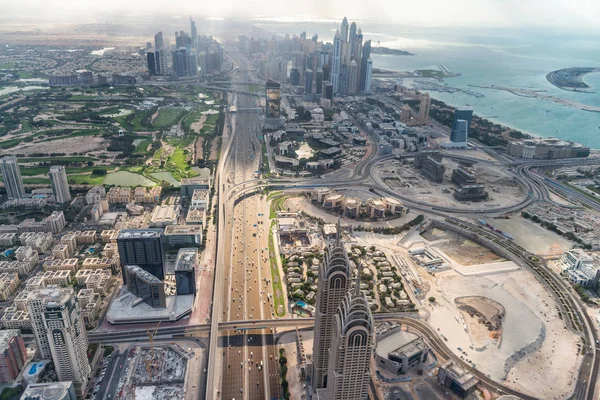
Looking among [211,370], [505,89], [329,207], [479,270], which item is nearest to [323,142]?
[329,207]

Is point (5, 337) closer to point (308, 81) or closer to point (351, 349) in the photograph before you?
point (351, 349)

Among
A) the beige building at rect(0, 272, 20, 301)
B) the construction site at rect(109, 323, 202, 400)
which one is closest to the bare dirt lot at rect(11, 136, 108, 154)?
the beige building at rect(0, 272, 20, 301)

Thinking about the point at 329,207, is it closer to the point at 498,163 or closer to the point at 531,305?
the point at 531,305

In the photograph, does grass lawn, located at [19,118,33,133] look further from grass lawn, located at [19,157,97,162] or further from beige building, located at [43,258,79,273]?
beige building, located at [43,258,79,273]

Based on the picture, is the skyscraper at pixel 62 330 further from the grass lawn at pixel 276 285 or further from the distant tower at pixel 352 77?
the distant tower at pixel 352 77

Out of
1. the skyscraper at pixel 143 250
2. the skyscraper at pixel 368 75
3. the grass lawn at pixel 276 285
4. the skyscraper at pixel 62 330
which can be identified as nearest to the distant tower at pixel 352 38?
the skyscraper at pixel 368 75
